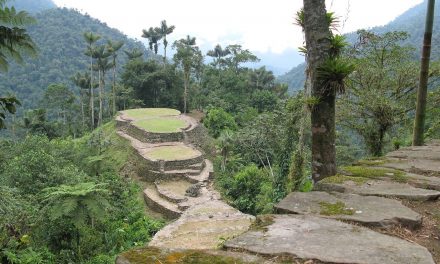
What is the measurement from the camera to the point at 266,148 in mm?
20562

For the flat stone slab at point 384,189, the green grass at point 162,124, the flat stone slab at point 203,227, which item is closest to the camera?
the flat stone slab at point 384,189

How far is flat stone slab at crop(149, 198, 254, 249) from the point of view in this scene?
10.9 metres

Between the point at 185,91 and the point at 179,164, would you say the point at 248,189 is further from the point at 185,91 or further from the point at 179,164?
the point at 185,91

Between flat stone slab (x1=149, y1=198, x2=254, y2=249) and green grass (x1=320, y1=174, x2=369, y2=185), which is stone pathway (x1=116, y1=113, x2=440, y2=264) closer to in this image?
green grass (x1=320, y1=174, x2=369, y2=185)

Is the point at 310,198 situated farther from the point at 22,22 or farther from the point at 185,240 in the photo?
the point at 185,240

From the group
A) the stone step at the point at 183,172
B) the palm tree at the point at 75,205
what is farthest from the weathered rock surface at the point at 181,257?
the stone step at the point at 183,172

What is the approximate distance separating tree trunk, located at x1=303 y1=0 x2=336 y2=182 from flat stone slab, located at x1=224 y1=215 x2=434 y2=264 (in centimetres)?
143

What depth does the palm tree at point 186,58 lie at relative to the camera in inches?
1211

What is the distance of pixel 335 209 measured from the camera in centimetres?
239

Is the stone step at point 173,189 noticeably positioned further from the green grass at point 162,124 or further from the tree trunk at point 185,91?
the tree trunk at point 185,91

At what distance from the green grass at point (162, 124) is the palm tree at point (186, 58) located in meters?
6.24

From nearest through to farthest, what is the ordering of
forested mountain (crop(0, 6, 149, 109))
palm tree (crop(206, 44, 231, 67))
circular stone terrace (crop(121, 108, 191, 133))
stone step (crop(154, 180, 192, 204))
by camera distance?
stone step (crop(154, 180, 192, 204)) < circular stone terrace (crop(121, 108, 191, 133)) < palm tree (crop(206, 44, 231, 67)) < forested mountain (crop(0, 6, 149, 109))

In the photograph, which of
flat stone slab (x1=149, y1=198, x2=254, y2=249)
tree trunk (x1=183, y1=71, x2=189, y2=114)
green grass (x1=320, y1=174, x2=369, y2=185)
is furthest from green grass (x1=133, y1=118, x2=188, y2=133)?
green grass (x1=320, y1=174, x2=369, y2=185)

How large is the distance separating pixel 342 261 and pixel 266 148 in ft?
62.3
